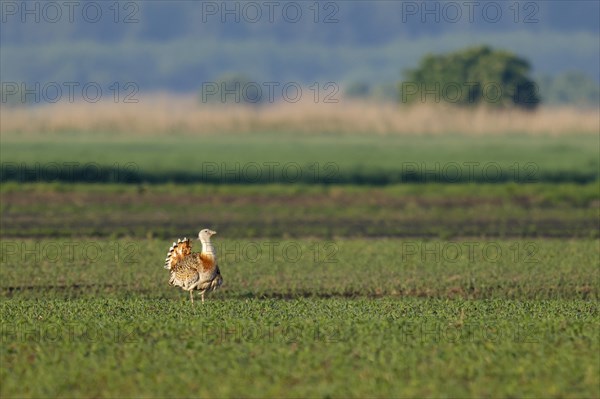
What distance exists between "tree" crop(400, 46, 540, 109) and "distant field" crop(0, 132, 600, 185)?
19.5ft

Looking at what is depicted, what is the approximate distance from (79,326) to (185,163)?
36.5 meters

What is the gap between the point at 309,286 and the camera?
67.7ft

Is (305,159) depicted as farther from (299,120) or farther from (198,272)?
(198,272)

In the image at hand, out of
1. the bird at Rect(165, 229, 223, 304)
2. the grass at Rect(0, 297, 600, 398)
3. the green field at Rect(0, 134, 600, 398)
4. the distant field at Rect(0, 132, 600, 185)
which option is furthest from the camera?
the distant field at Rect(0, 132, 600, 185)

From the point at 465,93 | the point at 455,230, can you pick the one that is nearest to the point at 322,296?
the point at 455,230

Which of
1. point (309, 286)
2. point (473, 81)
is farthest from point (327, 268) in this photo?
point (473, 81)

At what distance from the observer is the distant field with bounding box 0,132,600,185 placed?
45469mm

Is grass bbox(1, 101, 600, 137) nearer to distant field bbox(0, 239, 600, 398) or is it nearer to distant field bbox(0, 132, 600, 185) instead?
distant field bbox(0, 132, 600, 185)

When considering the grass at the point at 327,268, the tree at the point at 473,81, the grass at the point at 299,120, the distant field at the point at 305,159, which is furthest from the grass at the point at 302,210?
the tree at the point at 473,81

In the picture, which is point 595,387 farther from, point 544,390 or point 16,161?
point 16,161

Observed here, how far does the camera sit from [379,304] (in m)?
16.6

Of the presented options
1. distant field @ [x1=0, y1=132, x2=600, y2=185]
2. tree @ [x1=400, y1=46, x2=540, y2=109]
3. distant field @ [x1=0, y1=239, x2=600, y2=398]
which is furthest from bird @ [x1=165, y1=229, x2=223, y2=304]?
tree @ [x1=400, y1=46, x2=540, y2=109]

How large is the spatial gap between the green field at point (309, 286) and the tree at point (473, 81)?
27652 mm

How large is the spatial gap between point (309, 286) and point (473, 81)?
61301 mm
